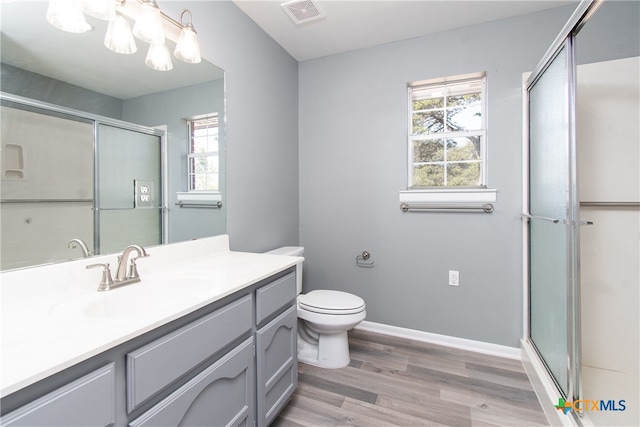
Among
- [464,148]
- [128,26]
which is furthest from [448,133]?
[128,26]

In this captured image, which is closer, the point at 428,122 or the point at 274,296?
the point at 274,296

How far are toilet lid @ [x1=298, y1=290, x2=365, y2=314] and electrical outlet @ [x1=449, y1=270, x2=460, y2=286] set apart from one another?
76 centimetres

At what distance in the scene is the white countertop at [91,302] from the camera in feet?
1.99

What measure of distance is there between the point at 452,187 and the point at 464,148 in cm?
32

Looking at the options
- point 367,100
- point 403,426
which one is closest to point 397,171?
point 367,100

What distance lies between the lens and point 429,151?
7.63 ft

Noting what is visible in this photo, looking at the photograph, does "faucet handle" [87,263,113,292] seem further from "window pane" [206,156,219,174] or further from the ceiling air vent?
the ceiling air vent

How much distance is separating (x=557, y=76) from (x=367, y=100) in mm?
1277

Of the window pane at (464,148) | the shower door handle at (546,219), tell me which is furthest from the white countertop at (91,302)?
the window pane at (464,148)

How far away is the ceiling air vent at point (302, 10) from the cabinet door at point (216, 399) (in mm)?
2002

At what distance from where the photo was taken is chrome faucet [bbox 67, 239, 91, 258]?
107 cm

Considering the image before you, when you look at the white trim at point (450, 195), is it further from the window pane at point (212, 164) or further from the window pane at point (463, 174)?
the window pane at point (212, 164)

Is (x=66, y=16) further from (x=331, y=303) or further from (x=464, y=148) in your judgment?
(x=464, y=148)

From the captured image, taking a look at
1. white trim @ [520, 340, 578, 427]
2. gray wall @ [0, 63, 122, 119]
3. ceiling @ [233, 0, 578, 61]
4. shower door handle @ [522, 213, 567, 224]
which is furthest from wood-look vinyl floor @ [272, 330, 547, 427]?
ceiling @ [233, 0, 578, 61]
